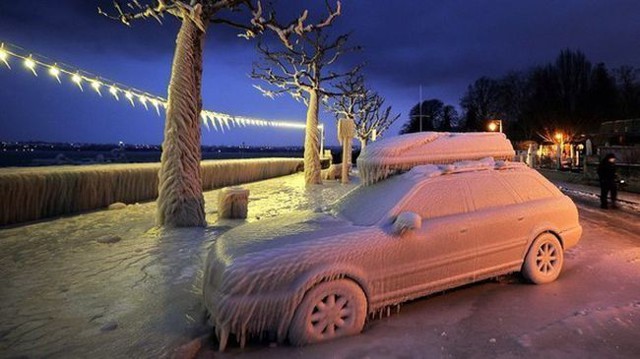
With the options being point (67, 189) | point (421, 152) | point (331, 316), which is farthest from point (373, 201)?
point (67, 189)

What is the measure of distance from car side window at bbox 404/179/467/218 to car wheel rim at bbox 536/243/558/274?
4.30 feet

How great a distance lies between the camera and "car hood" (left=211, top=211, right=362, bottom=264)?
3.60m

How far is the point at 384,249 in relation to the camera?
3.85 metres

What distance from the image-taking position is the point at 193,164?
9172 millimetres

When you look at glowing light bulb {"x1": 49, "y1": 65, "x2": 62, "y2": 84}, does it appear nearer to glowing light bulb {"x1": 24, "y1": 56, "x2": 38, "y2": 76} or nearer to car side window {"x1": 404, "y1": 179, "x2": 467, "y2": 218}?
glowing light bulb {"x1": 24, "y1": 56, "x2": 38, "y2": 76}

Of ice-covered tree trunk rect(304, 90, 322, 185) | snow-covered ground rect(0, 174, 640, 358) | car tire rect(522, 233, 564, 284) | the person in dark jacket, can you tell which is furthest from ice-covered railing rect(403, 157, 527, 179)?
ice-covered tree trunk rect(304, 90, 322, 185)

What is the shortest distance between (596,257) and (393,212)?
165 inches

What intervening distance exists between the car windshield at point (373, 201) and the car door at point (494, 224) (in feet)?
2.85

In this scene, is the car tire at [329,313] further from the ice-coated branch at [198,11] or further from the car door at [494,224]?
the ice-coated branch at [198,11]

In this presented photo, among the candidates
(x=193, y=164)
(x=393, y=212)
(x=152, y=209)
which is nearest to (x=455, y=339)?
(x=393, y=212)

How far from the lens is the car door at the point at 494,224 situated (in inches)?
177

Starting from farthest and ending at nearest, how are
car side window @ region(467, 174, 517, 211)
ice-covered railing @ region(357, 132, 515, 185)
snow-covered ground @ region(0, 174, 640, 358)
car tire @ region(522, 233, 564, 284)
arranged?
ice-covered railing @ region(357, 132, 515, 185) < car tire @ region(522, 233, 564, 284) < car side window @ region(467, 174, 517, 211) < snow-covered ground @ region(0, 174, 640, 358)

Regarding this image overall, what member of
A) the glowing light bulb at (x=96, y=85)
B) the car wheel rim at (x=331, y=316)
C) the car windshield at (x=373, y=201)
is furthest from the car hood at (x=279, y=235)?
the glowing light bulb at (x=96, y=85)

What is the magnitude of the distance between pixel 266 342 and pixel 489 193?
3105 millimetres
